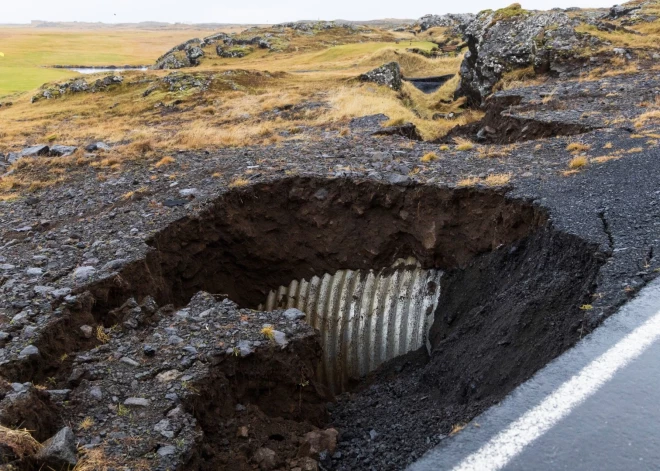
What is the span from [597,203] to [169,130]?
16582 mm

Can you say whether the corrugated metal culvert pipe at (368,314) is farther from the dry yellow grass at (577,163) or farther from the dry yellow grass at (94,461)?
the dry yellow grass at (94,461)

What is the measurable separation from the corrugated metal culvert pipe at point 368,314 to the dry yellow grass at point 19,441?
534 centimetres

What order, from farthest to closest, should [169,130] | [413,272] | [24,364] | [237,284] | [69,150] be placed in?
[169,130], [69,150], [237,284], [413,272], [24,364]

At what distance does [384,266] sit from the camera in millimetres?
10195

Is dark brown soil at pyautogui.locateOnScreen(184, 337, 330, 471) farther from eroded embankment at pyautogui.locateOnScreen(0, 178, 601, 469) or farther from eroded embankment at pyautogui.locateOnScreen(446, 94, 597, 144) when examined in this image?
eroded embankment at pyautogui.locateOnScreen(446, 94, 597, 144)

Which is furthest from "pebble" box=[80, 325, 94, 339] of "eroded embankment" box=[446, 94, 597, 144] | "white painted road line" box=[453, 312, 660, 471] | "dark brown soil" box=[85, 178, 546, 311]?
"eroded embankment" box=[446, 94, 597, 144]

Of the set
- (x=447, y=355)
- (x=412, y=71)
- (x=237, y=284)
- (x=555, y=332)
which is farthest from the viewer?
(x=412, y=71)

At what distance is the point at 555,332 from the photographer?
543 cm

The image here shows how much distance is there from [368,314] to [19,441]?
21.3ft

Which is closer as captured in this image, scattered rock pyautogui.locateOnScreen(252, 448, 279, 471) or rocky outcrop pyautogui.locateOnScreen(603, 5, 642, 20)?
scattered rock pyautogui.locateOnScreen(252, 448, 279, 471)

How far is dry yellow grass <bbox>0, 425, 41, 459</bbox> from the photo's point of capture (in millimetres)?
4184

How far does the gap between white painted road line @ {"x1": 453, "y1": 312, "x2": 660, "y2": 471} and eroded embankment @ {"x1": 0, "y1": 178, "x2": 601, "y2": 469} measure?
0.42 meters

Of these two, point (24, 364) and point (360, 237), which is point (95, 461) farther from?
point (360, 237)

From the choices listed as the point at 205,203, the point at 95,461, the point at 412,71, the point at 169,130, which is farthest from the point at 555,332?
the point at 412,71
